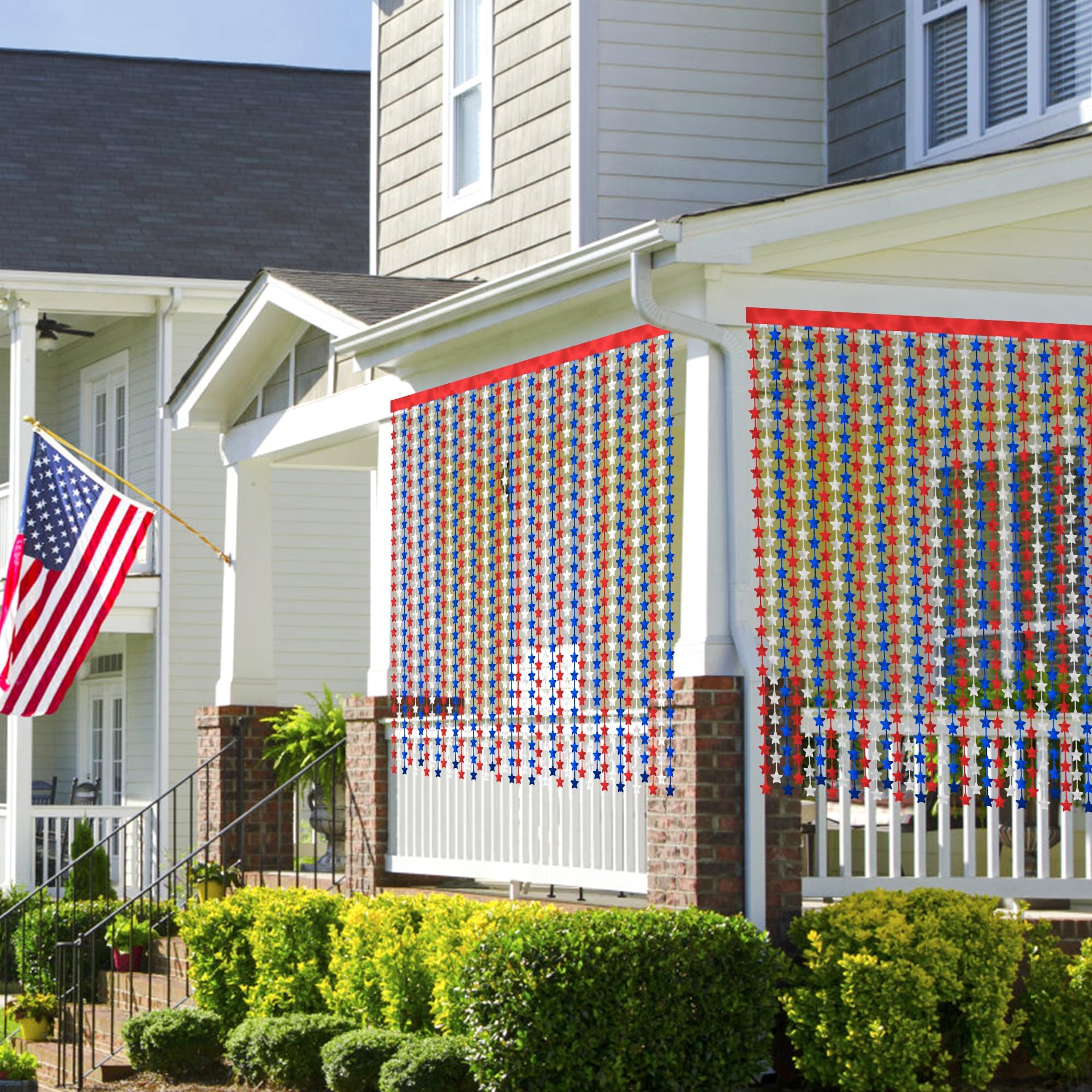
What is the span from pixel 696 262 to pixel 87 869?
975 centimetres

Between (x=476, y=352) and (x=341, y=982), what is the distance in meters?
4.00

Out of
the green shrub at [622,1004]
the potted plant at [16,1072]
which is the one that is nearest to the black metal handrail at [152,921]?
the potted plant at [16,1072]

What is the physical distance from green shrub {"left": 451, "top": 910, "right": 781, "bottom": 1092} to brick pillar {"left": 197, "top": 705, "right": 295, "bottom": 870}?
19.5 feet

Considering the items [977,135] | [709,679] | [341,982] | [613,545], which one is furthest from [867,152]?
[341,982]

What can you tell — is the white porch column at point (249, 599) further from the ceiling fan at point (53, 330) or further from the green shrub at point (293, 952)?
the ceiling fan at point (53, 330)

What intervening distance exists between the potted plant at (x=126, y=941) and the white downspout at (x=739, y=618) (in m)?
5.90

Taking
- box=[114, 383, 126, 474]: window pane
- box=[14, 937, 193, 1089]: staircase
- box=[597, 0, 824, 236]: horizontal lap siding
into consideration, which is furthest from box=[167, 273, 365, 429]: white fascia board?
box=[114, 383, 126, 474]: window pane

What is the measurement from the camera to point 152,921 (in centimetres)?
1502

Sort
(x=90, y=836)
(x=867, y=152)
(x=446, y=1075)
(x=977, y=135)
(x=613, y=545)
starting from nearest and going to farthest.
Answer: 1. (x=446, y=1075)
2. (x=613, y=545)
3. (x=977, y=135)
4. (x=867, y=152)
5. (x=90, y=836)

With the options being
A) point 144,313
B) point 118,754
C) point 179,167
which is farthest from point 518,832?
point 179,167

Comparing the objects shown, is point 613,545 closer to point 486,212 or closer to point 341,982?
point 341,982

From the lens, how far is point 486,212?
1655cm

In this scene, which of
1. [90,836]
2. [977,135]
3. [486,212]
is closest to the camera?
[977,135]

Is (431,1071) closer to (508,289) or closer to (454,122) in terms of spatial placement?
(508,289)
